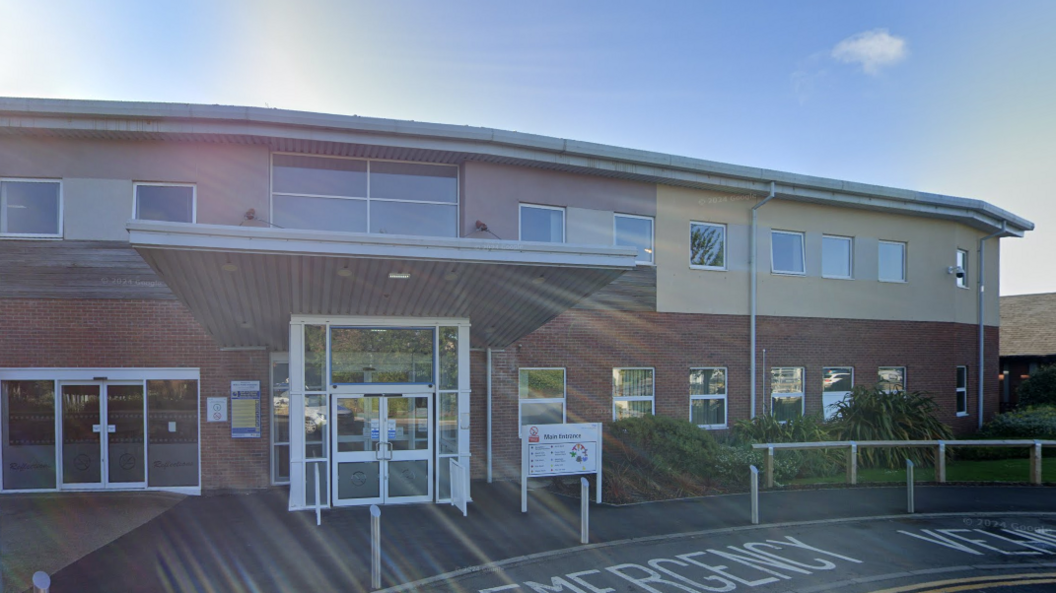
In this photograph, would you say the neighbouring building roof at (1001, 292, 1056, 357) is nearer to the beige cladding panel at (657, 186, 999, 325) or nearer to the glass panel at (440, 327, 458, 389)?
the beige cladding panel at (657, 186, 999, 325)

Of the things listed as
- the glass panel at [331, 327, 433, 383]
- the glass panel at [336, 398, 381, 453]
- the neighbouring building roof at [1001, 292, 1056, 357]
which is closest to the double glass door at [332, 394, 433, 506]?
the glass panel at [336, 398, 381, 453]

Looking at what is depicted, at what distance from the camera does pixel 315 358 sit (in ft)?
37.6

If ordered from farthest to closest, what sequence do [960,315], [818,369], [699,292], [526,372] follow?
[960,315] < [818,369] < [699,292] < [526,372]

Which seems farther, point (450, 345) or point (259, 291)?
point (450, 345)

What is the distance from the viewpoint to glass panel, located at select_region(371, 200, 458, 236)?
14.2 metres

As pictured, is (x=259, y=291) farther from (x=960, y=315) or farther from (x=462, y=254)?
(x=960, y=315)

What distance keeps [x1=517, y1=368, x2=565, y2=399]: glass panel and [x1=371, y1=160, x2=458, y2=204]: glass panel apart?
4.17 meters

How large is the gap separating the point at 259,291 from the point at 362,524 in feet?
12.5

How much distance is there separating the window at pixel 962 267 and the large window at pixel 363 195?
16.6m

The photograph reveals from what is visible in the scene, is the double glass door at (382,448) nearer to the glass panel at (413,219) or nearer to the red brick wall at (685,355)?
the red brick wall at (685,355)

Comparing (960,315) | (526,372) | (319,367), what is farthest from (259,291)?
(960,315)

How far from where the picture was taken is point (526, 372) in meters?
15.6

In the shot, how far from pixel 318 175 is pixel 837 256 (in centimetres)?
1400

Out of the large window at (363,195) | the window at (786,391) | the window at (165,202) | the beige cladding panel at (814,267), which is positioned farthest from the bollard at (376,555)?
the window at (786,391)
